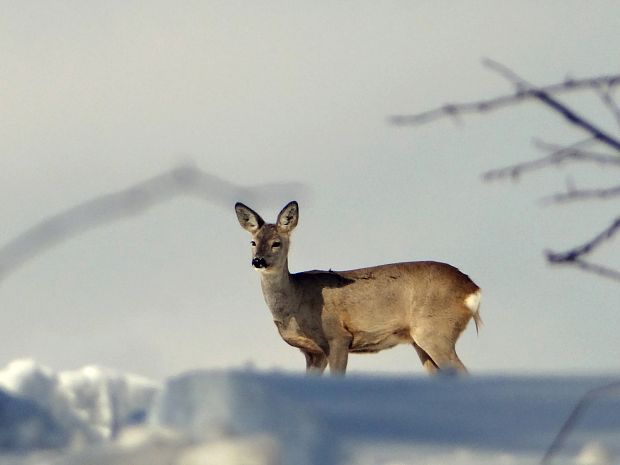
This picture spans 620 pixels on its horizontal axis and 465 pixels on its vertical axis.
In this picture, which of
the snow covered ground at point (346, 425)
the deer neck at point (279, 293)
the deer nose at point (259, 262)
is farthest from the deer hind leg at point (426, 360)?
the snow covered ground at point (346, 425)

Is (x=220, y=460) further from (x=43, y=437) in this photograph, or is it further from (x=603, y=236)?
(x=43, y=437)

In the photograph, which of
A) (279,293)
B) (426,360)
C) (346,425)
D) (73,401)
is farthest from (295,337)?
(346,425)

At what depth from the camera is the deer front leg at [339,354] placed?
1360 cm

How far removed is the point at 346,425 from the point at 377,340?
11.2 meters

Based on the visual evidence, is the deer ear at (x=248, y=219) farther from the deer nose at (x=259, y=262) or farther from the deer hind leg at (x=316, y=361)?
the deer hind leg at (x=316, y=361)

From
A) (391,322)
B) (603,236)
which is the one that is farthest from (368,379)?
(391,322)

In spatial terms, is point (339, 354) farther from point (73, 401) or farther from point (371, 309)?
point (73, 401)

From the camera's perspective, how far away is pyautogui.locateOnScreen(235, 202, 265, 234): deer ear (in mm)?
14648

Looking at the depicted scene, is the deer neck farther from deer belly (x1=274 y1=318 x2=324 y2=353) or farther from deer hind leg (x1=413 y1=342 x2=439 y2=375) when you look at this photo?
deer hind leg (x1=413 y1=342 x2=439 y2=375)

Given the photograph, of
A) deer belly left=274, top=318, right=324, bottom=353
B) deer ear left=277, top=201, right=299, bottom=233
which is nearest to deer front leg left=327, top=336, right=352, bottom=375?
deer belly left=274, top=318, right=324, bottom=353

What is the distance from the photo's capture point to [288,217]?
1488cm

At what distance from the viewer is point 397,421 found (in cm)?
308

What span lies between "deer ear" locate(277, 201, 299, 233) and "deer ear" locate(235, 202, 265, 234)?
185 millimetres

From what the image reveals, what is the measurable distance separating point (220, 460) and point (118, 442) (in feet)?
0.86
